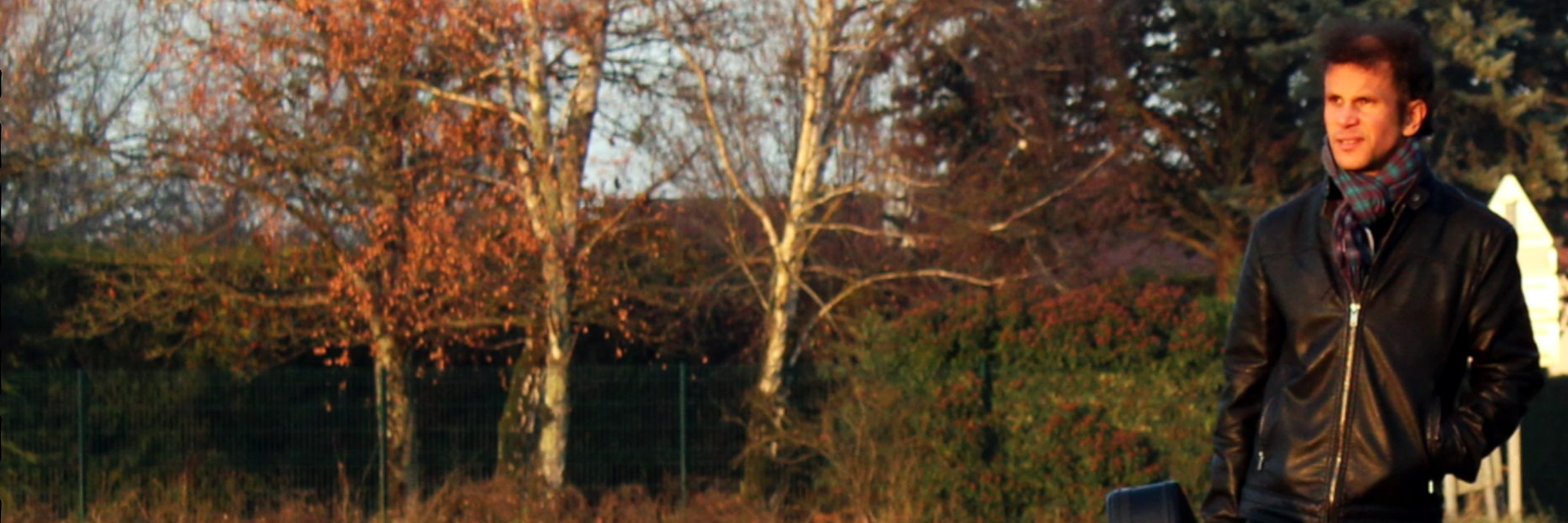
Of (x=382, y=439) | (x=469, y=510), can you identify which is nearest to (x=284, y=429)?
(x=382, y=439)

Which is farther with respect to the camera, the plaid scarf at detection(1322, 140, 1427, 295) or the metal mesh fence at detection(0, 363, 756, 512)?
the metal mesh fence at detection(0, 363, 756, 512)

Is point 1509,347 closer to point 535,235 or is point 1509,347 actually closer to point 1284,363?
point 1284,363

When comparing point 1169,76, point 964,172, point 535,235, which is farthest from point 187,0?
point 1169,76

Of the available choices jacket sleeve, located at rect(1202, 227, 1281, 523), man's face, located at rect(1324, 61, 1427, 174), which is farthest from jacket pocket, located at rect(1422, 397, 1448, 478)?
man's face, located at rect(1324, 61, 1427, 174)

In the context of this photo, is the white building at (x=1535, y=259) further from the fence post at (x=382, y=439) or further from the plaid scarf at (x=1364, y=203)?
the fence post at (x=382, y=439)

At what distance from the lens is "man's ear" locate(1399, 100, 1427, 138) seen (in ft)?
11.1

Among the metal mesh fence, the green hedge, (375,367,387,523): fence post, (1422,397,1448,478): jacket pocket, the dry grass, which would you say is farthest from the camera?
the metal mesh fence

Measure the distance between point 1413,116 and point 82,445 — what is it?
42.9 ft

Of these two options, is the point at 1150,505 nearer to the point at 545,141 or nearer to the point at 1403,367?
the point at 1403,367

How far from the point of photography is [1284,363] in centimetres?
346

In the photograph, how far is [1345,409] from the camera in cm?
329

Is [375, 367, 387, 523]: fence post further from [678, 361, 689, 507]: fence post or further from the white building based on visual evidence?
the white building

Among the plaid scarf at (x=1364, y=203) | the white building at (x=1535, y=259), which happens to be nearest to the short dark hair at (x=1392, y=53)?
the plaid scarf at (x=1364, y=203)

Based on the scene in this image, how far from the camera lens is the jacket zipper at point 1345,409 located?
3279 millimetres
